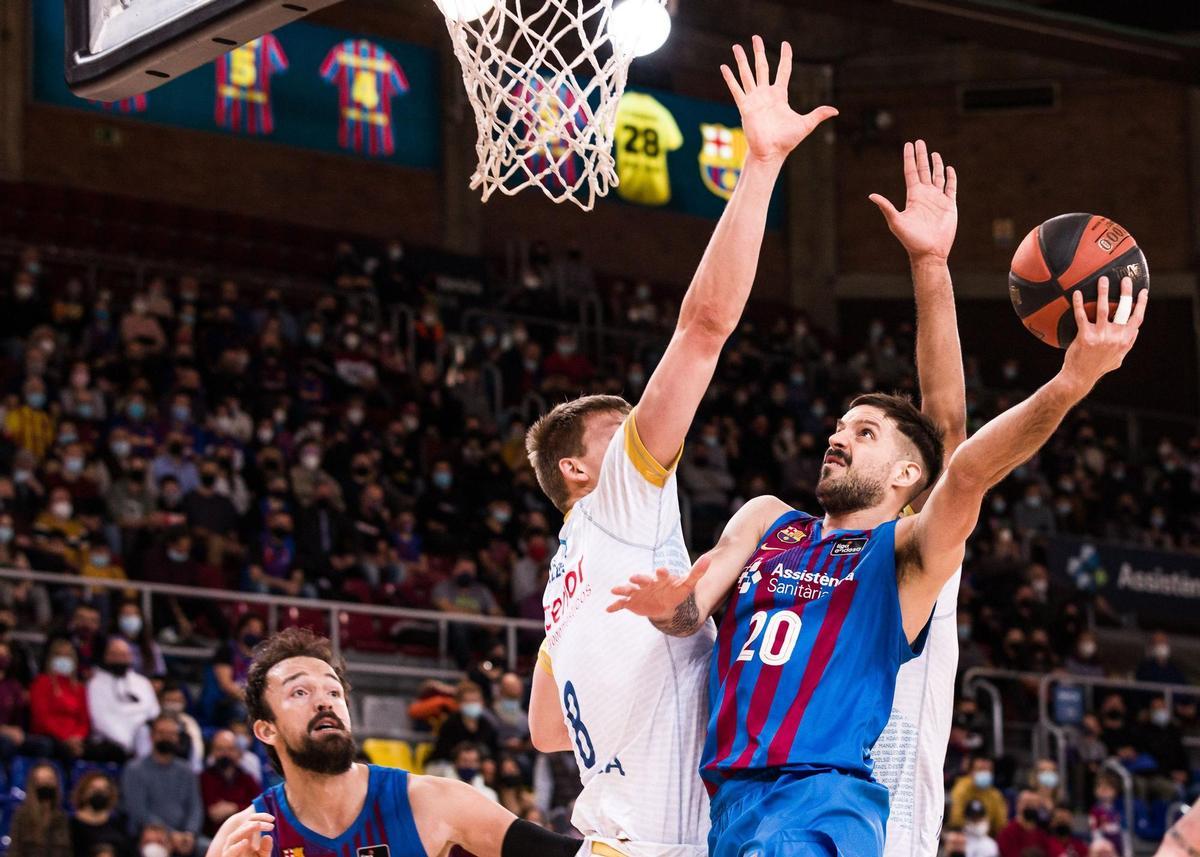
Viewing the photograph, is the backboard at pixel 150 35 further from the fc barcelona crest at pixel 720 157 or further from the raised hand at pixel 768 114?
the fc barcelona crest at pixel 720 157

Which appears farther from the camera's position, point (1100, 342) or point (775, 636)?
point (775, 636)

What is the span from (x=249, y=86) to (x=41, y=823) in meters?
13.0

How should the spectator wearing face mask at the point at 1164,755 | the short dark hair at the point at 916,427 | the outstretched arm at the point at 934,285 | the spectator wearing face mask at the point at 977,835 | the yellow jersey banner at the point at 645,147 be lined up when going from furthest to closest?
the yellow jersey banner at the point at 645,147 → the spectator wearing face mask at the point at 1164,755 → the spectator wearing face mask at the point at 977,835 → the outstretched arm at the point at 934,285 → the short dark hair at the point at 916,427

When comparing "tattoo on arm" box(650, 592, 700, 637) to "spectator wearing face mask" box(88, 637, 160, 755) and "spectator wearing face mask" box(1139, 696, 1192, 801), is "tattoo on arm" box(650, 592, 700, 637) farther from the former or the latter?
"spectator wearing face mask" box(1139, 696, 1192, 801)

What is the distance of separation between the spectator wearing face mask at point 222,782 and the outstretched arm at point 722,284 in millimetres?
7201

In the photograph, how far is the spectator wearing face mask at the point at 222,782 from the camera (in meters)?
10.7

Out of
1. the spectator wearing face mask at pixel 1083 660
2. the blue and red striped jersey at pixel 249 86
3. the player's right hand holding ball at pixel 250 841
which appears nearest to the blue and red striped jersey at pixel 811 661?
the player's right hand holding ball at pixel 250 841

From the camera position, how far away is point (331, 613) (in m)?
13.1

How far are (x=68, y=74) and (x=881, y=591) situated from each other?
9.55ft

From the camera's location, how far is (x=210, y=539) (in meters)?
13.4

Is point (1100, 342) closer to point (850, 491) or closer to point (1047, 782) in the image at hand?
point (850, 491)

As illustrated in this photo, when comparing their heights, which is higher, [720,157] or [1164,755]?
[720,157]

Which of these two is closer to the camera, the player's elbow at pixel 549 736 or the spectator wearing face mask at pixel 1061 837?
the player's elbow at pixel 549 736

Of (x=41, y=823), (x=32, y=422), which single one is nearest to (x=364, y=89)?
(x=32, y=422)
